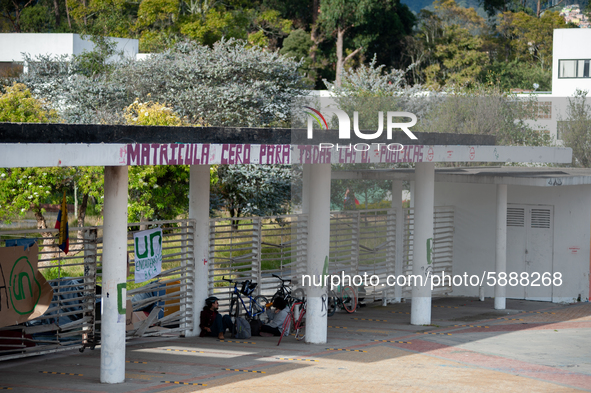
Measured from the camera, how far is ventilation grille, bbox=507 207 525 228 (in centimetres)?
1628

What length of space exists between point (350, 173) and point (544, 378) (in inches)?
303

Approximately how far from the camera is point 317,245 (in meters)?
11.1

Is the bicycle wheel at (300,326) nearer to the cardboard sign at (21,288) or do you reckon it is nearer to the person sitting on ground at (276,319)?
the person sitting on ground at (276,319)

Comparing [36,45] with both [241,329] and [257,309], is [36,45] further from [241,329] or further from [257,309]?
[241,329]

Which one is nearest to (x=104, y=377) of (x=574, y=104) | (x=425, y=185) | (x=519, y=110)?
(x=425, y=185)

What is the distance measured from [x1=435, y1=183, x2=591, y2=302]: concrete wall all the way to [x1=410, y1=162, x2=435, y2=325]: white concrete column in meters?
4.02

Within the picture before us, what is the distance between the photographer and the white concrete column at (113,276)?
8.66m

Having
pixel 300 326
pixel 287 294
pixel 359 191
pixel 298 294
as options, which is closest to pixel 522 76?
pixel 359 191

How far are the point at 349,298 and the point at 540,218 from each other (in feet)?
16.3

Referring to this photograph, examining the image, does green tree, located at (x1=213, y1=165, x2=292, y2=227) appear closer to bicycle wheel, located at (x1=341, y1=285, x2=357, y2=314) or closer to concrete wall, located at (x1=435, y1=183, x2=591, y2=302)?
concrete wall, located at (x1=435, y1=183, x2=591, y2=302)

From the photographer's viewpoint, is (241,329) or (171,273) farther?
(241,329)

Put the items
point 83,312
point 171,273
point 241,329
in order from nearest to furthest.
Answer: point 83,312, point 171,273, point 241,329

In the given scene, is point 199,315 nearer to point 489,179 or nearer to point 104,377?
point 104,377

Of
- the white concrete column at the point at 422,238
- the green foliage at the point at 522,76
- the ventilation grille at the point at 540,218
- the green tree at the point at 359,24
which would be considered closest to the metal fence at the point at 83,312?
the white concrete column at the point at 422,238
